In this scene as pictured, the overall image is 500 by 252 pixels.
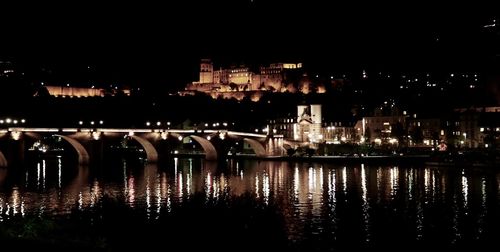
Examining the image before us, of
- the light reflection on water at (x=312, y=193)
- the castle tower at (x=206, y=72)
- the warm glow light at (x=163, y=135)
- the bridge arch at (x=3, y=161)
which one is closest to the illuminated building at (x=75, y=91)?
the castle tower at (x=206, y=72)

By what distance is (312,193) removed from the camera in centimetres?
3528

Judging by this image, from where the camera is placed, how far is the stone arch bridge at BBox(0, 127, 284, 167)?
51.8 meters

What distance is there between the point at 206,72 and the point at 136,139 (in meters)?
59.7

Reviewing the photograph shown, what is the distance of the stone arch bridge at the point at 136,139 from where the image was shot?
5181 centimetres

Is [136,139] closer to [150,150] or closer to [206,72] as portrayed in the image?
[150,150]

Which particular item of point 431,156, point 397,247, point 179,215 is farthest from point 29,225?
point 431,156

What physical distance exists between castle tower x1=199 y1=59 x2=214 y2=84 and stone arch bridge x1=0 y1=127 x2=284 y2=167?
51.2 metres

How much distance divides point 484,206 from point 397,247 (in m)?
10.6

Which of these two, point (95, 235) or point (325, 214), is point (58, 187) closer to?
point (325, 214)

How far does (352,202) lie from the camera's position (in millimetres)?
31391

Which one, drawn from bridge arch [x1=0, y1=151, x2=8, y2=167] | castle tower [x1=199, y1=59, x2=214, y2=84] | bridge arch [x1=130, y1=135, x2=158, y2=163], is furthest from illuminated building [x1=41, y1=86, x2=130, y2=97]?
bridge arch [x1=0, y1=151, x2=8, y2=167]

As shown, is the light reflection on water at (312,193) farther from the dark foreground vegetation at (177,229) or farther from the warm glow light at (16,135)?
the warm glow light at (16,135)

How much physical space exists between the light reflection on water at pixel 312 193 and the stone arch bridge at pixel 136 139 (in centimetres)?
237

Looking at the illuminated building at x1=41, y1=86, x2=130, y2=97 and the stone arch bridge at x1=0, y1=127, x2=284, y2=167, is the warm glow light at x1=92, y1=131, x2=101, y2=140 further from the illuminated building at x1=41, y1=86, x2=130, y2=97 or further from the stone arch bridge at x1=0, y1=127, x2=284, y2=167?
the illuminated building at x1=41, y1=86, x2=130, y2=97
